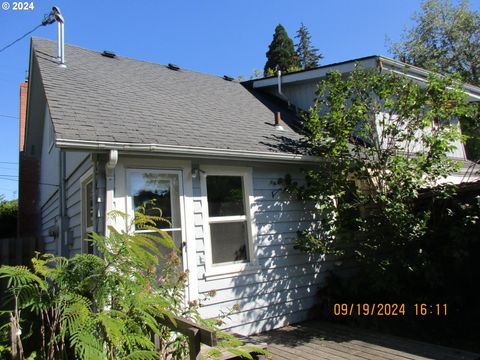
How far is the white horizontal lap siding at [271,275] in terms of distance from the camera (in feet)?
17.4

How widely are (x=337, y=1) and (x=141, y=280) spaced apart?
9.85 metres

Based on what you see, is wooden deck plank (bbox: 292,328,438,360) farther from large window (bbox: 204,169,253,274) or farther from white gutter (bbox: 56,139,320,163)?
white gutter (bbox: 56,139,320,163)

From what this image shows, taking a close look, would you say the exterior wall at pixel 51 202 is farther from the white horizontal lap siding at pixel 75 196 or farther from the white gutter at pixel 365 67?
the white gutter at pixel 365 67

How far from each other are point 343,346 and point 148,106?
4812 mm

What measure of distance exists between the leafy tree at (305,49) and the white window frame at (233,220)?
36.4 meters

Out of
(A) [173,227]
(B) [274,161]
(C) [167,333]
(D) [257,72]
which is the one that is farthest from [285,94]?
(D) [257,72]

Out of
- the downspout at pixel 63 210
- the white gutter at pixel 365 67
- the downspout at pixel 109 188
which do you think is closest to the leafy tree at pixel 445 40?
the white gutter at pixel 365 67

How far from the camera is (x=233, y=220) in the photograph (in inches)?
225

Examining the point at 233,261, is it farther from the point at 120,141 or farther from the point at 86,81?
the point at 86,81

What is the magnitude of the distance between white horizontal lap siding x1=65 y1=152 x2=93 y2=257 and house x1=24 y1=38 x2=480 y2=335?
21mm

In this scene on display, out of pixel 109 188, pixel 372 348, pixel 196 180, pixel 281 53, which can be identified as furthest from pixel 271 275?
pixel 281 53

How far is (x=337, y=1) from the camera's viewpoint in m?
10.2

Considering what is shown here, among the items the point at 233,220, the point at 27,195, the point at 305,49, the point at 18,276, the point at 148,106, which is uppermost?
the point at 305,49

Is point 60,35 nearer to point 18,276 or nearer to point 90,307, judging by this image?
point 18,276
